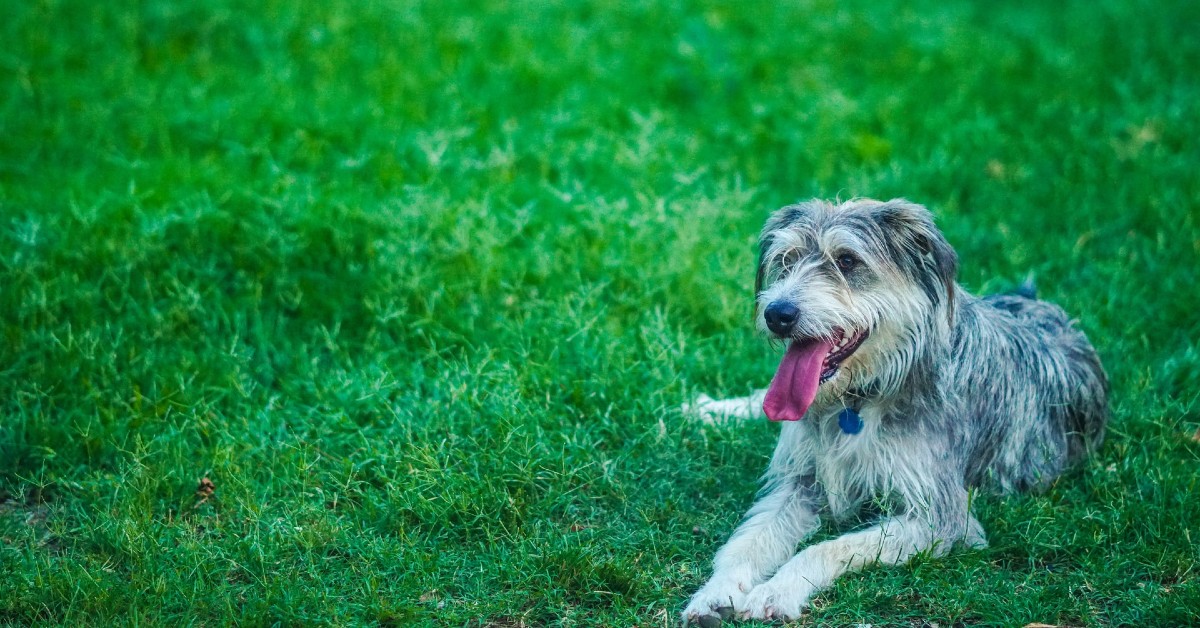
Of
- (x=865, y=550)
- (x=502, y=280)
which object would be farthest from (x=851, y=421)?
(x=502, y=280)

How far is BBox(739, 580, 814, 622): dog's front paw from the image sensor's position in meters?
4.30

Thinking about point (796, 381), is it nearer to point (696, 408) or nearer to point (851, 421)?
point (851, 421)

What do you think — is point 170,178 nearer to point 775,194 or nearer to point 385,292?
point 385,292

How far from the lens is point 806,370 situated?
4.54 m

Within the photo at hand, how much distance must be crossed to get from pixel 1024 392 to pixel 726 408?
144 centimetres

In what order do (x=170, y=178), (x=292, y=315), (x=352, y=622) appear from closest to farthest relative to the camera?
(x=352, y=622), (x=292, y=315), (x=170, y=178)

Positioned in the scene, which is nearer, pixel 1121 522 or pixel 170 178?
pixel 1121 522

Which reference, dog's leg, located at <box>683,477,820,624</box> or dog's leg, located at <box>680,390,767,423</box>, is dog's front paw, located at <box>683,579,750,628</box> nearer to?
dog's leg, located at <box>683,477,820,624</box>

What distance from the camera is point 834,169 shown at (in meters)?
8.32

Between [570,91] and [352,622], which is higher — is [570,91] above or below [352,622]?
above

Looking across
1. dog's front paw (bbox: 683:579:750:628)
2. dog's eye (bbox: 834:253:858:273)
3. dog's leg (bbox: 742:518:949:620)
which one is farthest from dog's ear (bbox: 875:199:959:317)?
dog's front paw (bbox: 683:579:750:628)

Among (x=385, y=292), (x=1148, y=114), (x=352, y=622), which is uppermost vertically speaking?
(x=1148, y=114)

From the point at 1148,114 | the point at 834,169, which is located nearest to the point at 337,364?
the point at 834,169

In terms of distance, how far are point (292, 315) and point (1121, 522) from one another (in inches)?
171
